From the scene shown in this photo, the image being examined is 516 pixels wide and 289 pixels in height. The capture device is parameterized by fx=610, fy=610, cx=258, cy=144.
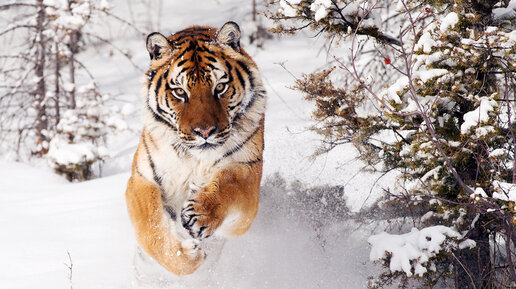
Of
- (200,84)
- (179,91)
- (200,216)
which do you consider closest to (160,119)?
(179,91)

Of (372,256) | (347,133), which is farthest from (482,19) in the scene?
(372,256)

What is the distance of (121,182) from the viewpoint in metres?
7.24

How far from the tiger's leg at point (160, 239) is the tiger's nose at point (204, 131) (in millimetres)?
645

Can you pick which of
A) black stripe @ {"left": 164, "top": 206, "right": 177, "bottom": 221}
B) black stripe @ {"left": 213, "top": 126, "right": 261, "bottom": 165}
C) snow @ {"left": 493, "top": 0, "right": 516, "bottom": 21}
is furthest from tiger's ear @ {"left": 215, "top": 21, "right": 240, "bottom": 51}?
snow @ {"left": 493, "top": 0, "right": 516, "bottom": 21}

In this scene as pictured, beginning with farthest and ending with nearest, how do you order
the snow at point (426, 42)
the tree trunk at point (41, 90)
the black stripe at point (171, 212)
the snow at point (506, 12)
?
the tree trunk at point (41, 90)
the black stripe at point (171, 212)
the snow at point (506, 12)
the snow at point (426, 42)

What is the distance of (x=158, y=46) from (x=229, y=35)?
0.51 meters

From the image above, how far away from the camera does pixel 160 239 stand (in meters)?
4.21

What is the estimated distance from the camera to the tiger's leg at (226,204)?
3732 mm

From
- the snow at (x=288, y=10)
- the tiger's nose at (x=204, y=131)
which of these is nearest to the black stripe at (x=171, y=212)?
the tiger's nose at (x=204, y=131)

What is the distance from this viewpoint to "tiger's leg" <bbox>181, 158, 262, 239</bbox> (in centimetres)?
373

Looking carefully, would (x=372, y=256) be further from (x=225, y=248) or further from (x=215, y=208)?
(x=225, y=248)

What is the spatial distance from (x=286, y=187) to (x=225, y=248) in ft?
3.24

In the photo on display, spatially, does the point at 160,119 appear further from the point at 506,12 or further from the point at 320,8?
the point at 506,12

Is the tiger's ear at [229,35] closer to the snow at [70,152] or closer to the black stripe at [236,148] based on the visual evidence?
the black stripe at [236,148]
